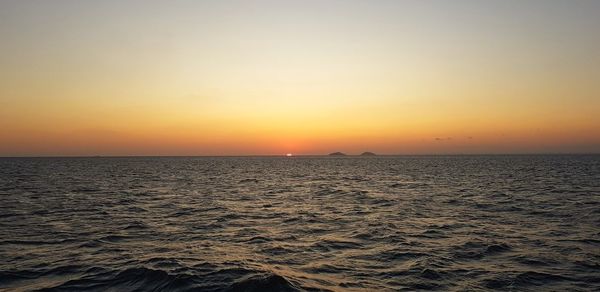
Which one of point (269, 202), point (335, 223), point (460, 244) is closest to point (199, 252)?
point (335, 223)

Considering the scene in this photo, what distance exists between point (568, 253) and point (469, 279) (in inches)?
258

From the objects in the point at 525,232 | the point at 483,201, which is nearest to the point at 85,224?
the point at 525,232

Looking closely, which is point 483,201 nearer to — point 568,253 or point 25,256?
point 568,253

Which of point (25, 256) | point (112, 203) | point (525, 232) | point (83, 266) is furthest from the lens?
point (112, 203)

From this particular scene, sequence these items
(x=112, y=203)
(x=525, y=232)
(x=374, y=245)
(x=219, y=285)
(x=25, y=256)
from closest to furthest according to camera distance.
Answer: (x=219, y=285) < (x=25, y=256) < (x=374, y=245) < (x=525, y=232) < (x=112, y=203)

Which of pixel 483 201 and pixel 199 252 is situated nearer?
pixel 199 252

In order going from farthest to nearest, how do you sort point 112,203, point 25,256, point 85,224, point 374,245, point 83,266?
point 112,203 → point 85,224 → point 374,245 → point 25,256 → point 83,266

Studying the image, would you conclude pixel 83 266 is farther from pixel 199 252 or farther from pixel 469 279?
pixel 469 279

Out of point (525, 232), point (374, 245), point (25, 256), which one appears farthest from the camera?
point (525, 232)

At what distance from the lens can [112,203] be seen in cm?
3553

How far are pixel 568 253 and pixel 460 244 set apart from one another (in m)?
4.28

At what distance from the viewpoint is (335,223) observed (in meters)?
25.2

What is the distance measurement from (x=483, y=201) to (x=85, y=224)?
3141 cm

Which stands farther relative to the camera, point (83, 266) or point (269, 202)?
point (269, 202)
